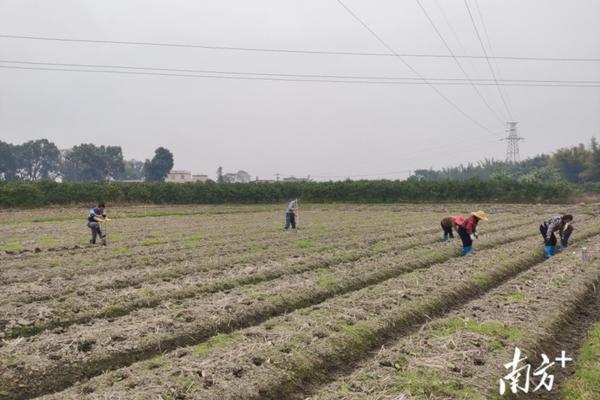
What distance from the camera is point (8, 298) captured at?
34.8 feet

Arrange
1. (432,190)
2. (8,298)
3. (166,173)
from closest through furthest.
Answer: (8,298) < (432,190) < (166,173)

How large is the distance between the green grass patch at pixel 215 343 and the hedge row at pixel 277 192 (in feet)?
137

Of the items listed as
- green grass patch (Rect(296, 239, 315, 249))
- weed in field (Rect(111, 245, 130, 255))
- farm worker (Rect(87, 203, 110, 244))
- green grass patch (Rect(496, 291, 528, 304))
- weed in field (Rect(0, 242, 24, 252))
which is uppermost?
farm worker (Rect(87, 203, 110, 244))

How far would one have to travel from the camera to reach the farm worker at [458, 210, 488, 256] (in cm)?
1630

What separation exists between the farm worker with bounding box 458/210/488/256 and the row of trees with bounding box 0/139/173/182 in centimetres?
9416

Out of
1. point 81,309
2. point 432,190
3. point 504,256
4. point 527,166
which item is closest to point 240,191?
point 432,190

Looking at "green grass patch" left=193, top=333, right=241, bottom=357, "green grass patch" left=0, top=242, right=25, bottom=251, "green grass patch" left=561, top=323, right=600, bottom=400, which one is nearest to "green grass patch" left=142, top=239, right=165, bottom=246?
"green grass patch" left=0, top=242, right=25, bottom=251

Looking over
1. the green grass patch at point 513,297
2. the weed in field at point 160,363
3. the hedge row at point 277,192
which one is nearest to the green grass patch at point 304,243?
the green grass patch at point 513,297

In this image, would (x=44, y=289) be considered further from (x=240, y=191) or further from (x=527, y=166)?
(x=527, y=166)

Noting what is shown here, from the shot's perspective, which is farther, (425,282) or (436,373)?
(425,282)

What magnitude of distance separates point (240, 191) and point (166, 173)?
52.5 m

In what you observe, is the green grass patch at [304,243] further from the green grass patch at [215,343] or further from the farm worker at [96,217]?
the green grass patch at [215,343]

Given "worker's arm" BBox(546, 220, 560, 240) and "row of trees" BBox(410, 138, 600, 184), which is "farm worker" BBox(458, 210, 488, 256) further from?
"row of trees" BBox(410, 138, 600, 184)

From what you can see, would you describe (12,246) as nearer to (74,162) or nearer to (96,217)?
(96,217)
